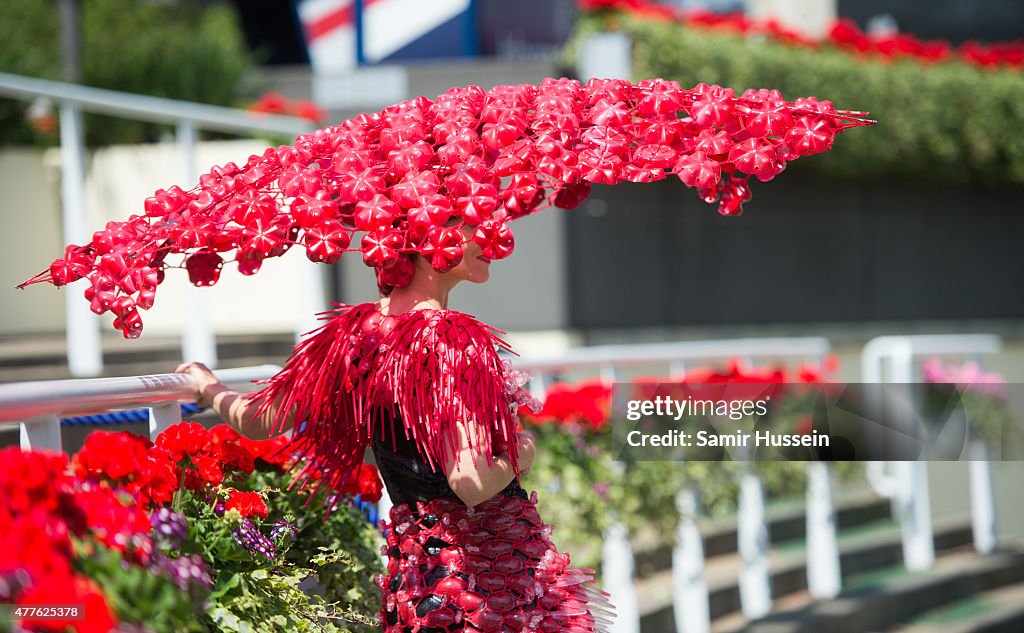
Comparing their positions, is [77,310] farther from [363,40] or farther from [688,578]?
[363,40]

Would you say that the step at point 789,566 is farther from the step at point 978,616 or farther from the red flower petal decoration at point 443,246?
the red flower petal decoration at point 443,246

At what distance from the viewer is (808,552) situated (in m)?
5.31

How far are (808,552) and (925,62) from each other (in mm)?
5524

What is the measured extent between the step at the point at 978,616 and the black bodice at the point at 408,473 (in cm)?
364

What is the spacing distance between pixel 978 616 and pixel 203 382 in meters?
4.40

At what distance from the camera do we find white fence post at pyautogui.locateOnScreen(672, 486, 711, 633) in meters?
4.33

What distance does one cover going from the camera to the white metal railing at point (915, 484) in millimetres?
5879

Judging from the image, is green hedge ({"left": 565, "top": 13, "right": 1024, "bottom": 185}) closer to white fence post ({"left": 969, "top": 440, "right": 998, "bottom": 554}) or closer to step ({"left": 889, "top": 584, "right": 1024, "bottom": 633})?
white fence post ({"left": 969, "top": 440, "right": 998, "bottom": 554})

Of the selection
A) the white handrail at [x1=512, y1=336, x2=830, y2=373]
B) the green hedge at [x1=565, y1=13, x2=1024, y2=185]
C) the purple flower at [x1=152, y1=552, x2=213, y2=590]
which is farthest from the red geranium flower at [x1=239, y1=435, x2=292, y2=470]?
the green hedge at [x1=565, y1=13, x2=1024, y2=185]

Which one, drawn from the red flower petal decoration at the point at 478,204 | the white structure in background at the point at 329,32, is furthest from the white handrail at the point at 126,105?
the white structure in background at the point at 329,32

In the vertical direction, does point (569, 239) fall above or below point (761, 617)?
above

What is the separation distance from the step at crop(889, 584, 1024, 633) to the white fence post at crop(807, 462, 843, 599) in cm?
34

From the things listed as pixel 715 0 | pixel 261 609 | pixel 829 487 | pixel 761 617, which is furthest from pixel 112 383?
pixel 715 0

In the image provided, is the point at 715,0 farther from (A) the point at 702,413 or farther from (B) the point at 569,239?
(A) the point at 702,413
